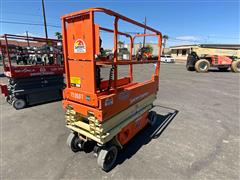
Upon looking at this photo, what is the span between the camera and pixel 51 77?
591cm

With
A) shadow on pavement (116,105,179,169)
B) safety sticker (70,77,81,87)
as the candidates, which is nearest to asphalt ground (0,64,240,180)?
shadow on pavement (116,105,179,169)

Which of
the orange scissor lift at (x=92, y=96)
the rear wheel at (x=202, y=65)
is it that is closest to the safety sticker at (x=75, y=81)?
the orange scissor lift at (x=92, y=96)

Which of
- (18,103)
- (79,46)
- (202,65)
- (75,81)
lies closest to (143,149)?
(75,81)

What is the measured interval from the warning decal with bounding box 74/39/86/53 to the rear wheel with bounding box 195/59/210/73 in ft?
50.1

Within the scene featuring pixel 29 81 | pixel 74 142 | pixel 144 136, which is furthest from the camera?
pixel 29 81

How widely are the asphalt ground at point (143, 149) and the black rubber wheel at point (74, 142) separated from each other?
Answer: 13 centimetres

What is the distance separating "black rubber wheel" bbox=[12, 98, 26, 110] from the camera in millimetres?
4977

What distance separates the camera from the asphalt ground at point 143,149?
94.0 inches

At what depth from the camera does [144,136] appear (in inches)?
137

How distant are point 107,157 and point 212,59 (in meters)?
16.4

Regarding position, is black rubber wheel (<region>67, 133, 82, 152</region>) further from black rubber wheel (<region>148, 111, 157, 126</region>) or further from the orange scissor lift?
black rubber wheel (<region>148, 111, 157, 126</region>)

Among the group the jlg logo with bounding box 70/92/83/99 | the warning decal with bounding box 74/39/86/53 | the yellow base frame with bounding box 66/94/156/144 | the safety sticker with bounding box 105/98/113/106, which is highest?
the warning decal with bounding box 74/39/86/53

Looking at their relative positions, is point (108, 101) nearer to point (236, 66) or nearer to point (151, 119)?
point (151, 119)

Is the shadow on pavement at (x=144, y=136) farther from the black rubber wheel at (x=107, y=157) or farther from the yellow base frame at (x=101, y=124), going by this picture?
the yellow base frame at (x=101, y=124)
